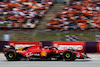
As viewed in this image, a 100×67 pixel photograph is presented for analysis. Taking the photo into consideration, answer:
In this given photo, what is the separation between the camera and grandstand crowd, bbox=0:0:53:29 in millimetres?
17703

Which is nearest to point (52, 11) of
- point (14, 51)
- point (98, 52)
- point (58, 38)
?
point (58, 38)

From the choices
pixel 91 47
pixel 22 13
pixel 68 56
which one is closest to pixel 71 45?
pixel 91 47

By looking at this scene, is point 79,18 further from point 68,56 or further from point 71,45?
point 68,56

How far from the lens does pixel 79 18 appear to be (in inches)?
682

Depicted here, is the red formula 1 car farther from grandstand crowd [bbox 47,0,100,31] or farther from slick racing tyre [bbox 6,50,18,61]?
grandstand crowd [bbox 47,0,100,31]

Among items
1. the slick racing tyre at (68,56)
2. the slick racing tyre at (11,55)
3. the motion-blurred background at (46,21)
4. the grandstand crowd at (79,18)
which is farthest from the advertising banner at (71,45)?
the slick racing tyre at (11,55)

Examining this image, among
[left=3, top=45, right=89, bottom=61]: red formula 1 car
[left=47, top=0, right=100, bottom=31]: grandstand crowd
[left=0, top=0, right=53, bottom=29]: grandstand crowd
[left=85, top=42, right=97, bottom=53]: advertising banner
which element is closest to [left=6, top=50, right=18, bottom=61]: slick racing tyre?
[left=3, top=45, right=89, bottom=61]: red formula 1 car

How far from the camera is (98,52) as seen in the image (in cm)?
1360

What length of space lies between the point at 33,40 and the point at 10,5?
647cm

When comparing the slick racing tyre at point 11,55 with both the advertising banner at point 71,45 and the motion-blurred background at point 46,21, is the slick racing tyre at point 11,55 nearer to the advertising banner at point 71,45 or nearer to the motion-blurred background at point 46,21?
the advertising banner at point 71,45

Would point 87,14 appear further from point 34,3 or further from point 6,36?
point 6,36

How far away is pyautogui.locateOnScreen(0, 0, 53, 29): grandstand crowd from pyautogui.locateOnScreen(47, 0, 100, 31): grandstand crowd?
182 cm

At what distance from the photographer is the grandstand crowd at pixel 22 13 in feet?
58.1

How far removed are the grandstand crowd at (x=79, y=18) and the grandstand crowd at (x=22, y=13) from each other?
182 cm
